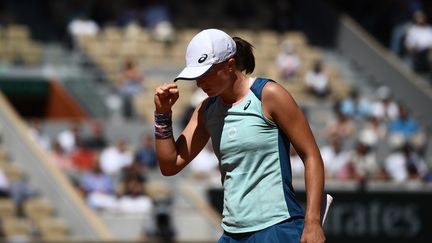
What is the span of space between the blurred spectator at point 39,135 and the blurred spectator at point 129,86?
5.85 ft

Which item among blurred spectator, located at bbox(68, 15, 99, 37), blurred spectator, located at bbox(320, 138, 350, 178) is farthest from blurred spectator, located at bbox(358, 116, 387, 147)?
blurred spectator, located at bbox(68, 15, 99, 37)

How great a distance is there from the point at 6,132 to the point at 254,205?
12.8m

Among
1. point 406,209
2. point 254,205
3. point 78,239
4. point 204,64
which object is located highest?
point 204,64

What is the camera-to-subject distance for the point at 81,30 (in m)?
22.2

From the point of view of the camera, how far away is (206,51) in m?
5.53

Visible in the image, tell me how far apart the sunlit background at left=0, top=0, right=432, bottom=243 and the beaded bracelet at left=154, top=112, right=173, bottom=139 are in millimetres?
9323

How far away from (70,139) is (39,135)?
56 cm

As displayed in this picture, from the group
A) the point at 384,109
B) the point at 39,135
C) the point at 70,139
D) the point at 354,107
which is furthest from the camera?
the point at 384,109

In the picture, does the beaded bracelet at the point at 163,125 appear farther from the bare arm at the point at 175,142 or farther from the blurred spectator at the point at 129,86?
the blurred spectator at the point at 129,86

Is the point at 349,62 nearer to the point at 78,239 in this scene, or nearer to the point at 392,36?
the point at 392,36

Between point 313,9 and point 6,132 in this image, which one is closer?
point 6,132

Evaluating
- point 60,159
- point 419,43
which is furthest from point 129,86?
point 419,43

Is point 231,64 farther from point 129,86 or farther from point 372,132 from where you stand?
point 372,132

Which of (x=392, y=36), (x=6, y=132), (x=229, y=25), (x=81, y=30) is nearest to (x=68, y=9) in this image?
(x=81, y=30)
